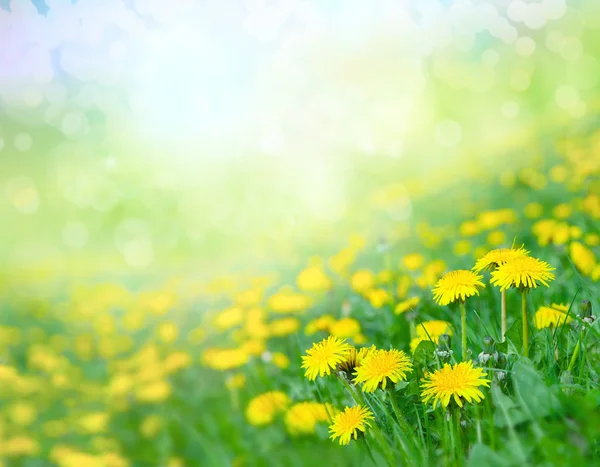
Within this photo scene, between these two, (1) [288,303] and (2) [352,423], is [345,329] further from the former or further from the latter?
(2) [352,423]

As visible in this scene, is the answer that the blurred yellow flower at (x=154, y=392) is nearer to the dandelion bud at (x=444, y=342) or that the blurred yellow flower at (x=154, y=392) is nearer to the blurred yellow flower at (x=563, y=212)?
the dandelion bud at (x=444, y=342)

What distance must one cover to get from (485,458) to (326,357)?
0.73 feet

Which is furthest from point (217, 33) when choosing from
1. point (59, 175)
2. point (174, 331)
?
point (174, 331)

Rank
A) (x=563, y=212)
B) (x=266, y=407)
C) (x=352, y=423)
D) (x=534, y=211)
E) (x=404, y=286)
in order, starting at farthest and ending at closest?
(x=534, y=211), (x=563, y=212), (x=404, y=286), (x=266, y=407), (x=352, y=423)

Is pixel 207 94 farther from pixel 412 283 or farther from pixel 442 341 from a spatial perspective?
pixel 442 341

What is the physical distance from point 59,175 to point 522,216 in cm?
279

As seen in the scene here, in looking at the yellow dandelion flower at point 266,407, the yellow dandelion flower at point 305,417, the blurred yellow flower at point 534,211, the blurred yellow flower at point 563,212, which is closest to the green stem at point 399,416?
the yellow dandelion flower at point 305,417

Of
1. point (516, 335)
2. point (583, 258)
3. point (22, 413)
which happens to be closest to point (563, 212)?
point (583, 258)

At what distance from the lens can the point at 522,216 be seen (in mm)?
2094

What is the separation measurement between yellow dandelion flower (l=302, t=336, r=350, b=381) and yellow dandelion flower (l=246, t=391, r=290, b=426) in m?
0.40

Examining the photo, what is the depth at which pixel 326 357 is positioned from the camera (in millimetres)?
744

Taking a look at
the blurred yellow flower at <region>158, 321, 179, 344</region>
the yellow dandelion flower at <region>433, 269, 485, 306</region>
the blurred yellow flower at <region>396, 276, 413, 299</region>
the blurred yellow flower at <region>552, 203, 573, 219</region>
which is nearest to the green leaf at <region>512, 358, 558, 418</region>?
the yellow dandelion flower at <region>433, 269, 485, 306</region>

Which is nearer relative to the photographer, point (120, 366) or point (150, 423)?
point (150, 423)

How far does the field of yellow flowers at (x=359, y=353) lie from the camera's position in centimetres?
69
